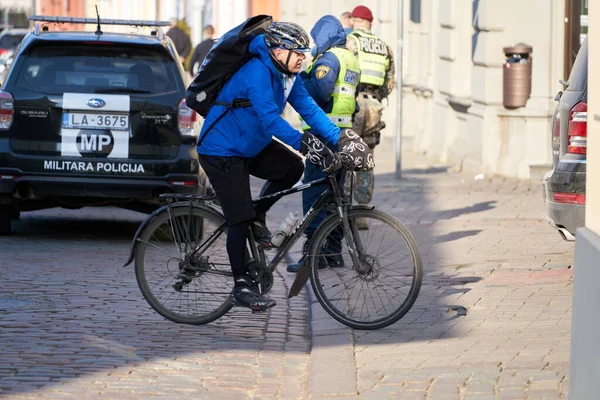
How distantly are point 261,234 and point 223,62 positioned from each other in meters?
0.97

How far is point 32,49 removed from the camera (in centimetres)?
1048

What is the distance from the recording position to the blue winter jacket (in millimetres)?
6910

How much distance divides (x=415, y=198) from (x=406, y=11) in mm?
9547

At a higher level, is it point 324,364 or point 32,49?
point 32,49

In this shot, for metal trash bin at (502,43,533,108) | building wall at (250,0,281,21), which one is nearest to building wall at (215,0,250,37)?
building wall at (250,0,281,21)

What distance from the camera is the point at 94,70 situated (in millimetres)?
10430

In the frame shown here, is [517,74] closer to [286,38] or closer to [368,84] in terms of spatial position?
[368,84]

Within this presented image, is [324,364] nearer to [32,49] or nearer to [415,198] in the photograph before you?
[32,49]

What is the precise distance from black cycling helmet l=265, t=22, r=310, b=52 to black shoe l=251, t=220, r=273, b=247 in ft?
3.26

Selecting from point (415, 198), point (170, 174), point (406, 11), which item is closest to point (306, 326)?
point (170, 174)

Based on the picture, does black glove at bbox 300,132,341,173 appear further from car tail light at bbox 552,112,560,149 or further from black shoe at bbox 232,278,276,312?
car tail light at bbox 552,112,560,149

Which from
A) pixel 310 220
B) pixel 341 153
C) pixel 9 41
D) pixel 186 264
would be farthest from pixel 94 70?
pixel 9 41

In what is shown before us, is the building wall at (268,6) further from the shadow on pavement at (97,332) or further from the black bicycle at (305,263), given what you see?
the black bicycle at (305,263)

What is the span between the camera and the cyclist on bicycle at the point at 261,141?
22.7ft
